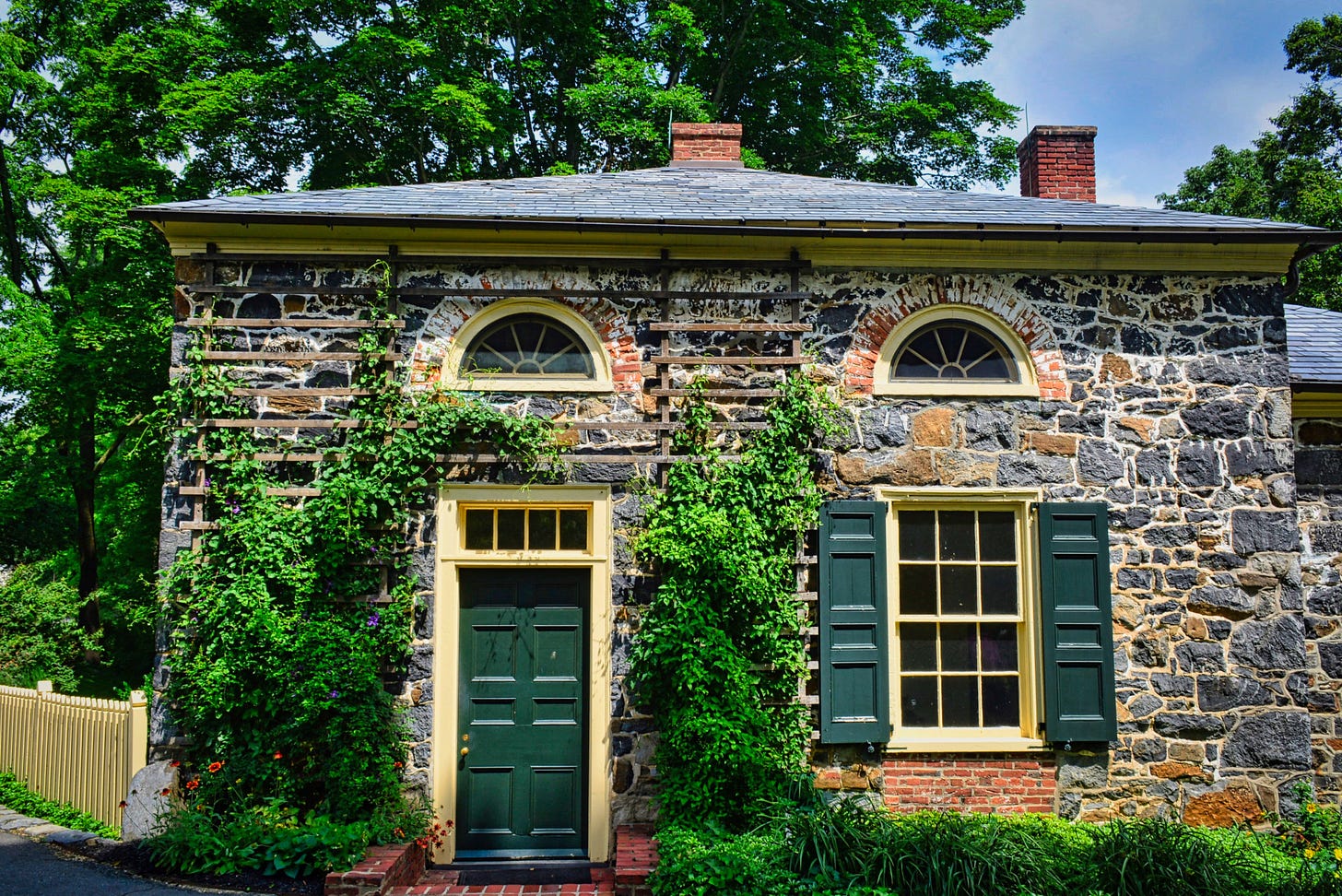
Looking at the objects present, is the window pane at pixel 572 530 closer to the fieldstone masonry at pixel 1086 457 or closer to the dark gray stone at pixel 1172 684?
the fieldstone masonry at pixel 1086 457

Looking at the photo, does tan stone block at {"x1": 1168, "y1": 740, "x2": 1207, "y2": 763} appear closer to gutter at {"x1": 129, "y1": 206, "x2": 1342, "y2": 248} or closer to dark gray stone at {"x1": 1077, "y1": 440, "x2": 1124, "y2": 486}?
dark gray stone at {"x1": 1077, "y1": 440, "x2": 1124, "y2": 486}

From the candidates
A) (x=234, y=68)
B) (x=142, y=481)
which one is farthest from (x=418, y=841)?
(x=234, y=68)

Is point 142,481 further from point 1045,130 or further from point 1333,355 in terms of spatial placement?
point 1333,355

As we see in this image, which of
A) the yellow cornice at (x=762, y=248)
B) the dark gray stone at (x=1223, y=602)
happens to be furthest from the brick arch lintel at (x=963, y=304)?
the dark gray stone at (x=1223, y=602)

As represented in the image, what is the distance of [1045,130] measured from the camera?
923 cm

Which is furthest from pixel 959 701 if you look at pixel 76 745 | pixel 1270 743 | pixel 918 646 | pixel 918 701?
pixel 76 745

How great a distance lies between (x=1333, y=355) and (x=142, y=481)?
55.2 feet

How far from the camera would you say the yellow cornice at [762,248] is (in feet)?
22.6

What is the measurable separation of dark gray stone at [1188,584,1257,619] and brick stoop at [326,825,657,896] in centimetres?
461

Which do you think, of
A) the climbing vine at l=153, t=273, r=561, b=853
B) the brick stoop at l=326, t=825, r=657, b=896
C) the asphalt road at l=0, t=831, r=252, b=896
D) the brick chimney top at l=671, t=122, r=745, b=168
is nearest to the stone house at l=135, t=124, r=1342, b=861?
the climbing vine at l=153, t=273, r=561, b=853

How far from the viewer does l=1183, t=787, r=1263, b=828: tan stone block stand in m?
6.82

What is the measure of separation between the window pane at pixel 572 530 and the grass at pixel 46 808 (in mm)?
4045

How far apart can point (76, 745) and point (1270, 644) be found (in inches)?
388

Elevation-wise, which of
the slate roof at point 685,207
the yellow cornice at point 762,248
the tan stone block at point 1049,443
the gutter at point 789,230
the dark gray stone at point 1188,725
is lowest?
the dark gray stone at point 1188,725
